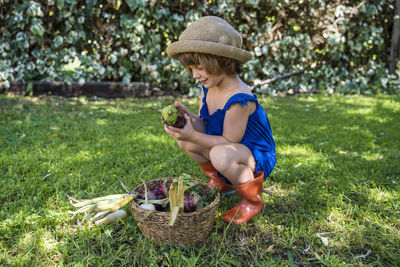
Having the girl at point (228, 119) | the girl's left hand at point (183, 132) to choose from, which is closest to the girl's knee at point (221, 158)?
the girl at point (228, 119)

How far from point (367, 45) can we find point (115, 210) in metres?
5.81

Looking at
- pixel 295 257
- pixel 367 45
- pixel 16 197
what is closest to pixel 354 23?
pixel 367 45

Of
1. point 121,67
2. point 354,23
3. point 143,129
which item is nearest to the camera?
point 143,129

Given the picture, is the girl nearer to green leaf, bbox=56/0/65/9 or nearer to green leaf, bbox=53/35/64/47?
green leaf, bbox=56/0/65/9

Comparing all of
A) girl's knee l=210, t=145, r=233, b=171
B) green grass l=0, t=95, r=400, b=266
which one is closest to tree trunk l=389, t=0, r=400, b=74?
green grass l=0, t=95, r=400, b=266

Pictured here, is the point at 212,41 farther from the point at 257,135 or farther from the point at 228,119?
the point at 257,135

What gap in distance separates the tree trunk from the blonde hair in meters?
5.25

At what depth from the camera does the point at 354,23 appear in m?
5.78

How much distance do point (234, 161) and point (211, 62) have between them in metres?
0.59

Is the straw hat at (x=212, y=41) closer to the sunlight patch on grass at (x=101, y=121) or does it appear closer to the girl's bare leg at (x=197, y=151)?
the girl's bare leg at (x=197, y=151)

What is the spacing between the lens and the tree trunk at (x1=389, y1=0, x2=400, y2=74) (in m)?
5.79

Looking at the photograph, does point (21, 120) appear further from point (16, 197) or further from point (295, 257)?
point (295, 257)

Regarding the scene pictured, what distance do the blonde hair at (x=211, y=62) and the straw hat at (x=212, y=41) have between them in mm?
52

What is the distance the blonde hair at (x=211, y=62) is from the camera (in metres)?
1.89
